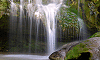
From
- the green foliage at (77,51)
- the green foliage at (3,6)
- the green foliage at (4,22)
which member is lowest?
the green foliage at (77,51)

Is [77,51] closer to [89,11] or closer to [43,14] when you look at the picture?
[43,14]

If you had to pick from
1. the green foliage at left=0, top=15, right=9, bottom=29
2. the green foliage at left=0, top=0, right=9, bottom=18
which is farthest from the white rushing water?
the green foliage at left=0, top=15, right=9, bottom=29

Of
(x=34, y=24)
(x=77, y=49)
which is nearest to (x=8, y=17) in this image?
(x=34, y=24)

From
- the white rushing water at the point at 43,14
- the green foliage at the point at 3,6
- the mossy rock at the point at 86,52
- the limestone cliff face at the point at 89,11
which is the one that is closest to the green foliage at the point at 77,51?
the mossy rock at the point at 86,52

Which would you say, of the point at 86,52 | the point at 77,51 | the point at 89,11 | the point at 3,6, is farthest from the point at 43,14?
the point at 86,52

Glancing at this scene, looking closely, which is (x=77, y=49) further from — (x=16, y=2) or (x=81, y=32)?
(x=16, y=2)

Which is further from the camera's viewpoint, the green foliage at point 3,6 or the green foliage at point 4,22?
the green foliage at point 4,22

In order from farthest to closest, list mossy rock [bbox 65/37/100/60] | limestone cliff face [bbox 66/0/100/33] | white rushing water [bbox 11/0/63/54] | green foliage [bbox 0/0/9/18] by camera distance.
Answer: limestone cliff face [bbox 66/0/100/33] → white rushing water [bbox 11/0/63/54] → green foliage [bbox 0/0/9/18] → mossy rock [bbox 65/37/100/60]

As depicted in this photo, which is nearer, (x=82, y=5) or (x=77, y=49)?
(x=77, y=49)

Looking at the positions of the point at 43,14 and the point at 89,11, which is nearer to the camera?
the point at 43,14

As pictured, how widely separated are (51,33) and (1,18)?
4.01 m

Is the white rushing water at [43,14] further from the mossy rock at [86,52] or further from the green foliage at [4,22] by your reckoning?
the mossy rock at [86,52]

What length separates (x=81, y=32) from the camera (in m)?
7.07

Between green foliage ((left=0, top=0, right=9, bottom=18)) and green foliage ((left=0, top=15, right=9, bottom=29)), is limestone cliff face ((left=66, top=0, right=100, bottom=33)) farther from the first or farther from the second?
green foliage ((left=0, top=15, right=9, bottom=29))
